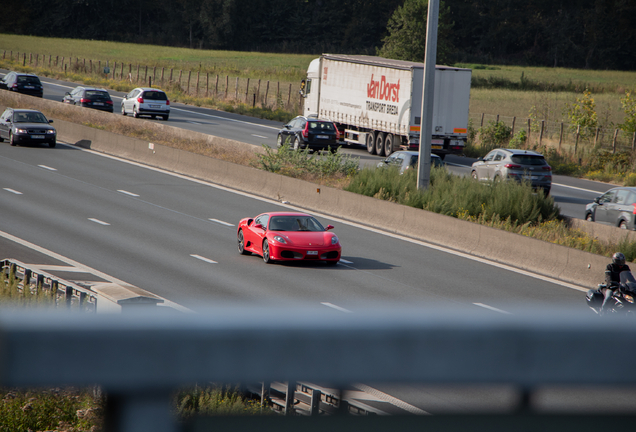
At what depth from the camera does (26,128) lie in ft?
121

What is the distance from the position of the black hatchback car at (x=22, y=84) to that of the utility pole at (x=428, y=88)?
40201mm

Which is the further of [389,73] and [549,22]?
[549,22]

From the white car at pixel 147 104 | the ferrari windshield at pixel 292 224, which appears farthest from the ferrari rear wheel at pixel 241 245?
the white car at pixel 147 104

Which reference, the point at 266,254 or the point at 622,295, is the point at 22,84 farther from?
the point at 622,295

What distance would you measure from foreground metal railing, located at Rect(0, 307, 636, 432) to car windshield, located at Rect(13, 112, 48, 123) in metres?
38.5

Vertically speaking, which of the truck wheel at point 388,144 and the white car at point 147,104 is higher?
the white car at point 147,104

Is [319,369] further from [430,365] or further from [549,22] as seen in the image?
[549,22]

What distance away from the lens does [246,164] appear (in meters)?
32.4

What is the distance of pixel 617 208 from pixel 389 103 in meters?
17.4

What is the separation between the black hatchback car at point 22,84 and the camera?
2184 inches

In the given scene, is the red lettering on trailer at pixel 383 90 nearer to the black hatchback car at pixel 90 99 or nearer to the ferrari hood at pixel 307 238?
the black hatchback car at pixel 90 99

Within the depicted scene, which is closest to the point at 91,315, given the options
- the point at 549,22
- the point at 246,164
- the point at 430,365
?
the point at 430,365

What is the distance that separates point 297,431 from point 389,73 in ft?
127

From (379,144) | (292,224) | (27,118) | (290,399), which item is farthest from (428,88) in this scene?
(27,118)
